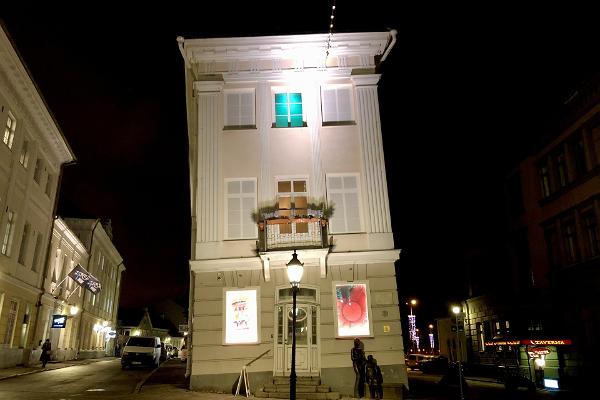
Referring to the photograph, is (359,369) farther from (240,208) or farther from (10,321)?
(10,321)

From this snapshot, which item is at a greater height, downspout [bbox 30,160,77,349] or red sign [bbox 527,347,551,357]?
downspout [bbox 30,160,77,349]

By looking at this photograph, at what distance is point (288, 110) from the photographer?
18.1 meters

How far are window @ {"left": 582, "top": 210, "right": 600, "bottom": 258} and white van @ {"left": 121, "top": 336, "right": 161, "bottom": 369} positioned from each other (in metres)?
22.4

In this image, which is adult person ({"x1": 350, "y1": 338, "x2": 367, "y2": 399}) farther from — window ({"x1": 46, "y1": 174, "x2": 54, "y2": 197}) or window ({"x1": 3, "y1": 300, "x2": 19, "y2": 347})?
window ({"x1": 46, "y1": 174, "x2": 54, "y2": 197})

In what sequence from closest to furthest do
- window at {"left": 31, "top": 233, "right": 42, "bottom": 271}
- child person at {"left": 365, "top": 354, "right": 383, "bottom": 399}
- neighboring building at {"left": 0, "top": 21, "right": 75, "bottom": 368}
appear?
child person at {"left": 365, "top": 354, "right": 383, "bottom": 399}
neighboring building at {"left": 0, "top": 21, "right": 75, "bottom": 368}
window at {"left": 31, "top": 233, "right": 42, "bottom": 271}

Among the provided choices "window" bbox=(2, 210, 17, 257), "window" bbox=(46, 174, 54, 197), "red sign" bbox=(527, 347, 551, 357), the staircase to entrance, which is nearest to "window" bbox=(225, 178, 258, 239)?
the staircase to entrance

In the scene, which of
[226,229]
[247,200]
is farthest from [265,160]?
[226,229]

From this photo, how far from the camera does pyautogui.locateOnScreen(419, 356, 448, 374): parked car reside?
102 feet

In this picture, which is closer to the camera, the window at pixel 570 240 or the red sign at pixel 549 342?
the red sign at pixel 549 342

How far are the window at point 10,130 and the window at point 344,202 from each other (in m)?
15.9

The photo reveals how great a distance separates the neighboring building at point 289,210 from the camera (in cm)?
1537

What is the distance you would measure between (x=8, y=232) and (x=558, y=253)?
26981 mm

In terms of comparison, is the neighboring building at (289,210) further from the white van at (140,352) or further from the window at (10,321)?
the window at (10,321)

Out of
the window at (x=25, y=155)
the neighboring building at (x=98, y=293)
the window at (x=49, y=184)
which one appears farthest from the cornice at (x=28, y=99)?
the neighboring building at (x=98, y=293)
